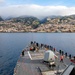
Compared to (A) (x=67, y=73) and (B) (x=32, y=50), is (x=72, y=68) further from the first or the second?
(B) (x=32, y=50)

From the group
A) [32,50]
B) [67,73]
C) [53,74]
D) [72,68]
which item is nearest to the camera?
[67,73]

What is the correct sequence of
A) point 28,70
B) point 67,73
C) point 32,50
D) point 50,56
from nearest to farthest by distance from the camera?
point 67,73 < point 28,70 < point 50,56 < point 32,50

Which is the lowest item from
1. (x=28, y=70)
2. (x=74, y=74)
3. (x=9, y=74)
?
(x=9, y=74)

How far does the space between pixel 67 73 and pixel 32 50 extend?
5172cm

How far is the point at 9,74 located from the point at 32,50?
19.6 m

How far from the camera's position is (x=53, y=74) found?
104 ft

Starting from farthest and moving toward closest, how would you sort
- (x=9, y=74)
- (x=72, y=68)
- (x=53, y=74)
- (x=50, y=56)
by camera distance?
(x=9, y=74), (x=50, y=56), (x=53, y=74), (x=72, y=68)

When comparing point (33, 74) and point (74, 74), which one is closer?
point (74, 74)

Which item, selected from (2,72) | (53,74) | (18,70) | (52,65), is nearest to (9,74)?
(2,72)

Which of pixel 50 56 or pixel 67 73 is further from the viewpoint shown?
pixel 50 56

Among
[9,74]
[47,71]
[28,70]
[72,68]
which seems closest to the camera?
[72,68]

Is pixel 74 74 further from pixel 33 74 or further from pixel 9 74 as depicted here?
pixel 9 74

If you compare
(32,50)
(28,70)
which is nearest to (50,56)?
(28,70)

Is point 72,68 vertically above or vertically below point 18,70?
above
